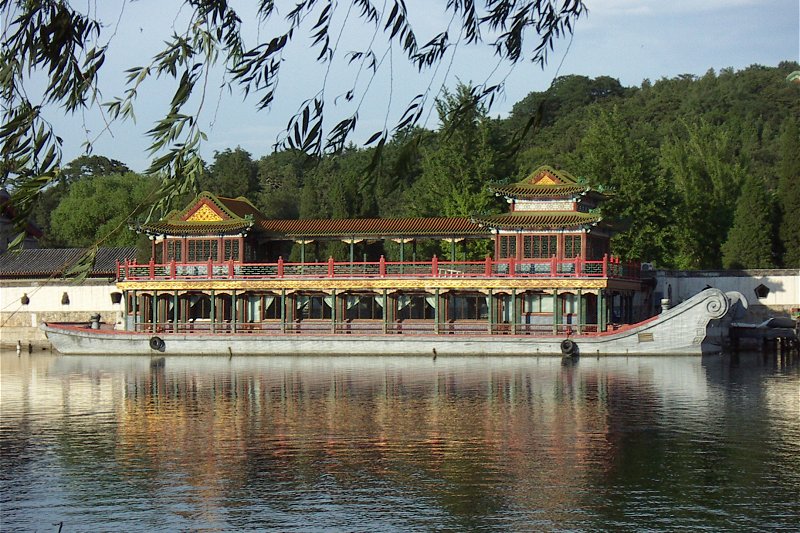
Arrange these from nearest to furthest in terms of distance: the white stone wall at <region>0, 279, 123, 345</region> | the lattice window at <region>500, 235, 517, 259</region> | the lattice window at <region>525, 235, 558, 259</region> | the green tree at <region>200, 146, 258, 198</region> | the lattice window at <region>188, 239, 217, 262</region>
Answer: the lattice window at <region>525, 235, 558, 259</region>, the lattice window at <region>500, 235, 517, 259</region>, the lattice window at <region>188, 239, 217, 262</region>, the white stone wall at <region>0, 279, 123, 345</region>, the green tree at <region>200, 146, 258, 198</region>

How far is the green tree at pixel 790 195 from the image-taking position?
6169cm

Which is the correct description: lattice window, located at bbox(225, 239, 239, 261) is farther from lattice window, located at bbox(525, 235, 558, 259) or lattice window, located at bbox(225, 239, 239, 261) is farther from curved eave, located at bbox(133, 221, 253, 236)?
lattice window, located at bbox(525, 235, 558, 259)

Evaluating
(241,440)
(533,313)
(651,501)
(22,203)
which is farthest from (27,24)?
(533,313)

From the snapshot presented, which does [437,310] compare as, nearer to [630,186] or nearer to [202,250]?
[202,250]

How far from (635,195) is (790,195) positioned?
856 centimetres

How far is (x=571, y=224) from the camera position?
5306 centimetres

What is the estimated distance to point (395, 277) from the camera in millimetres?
53375

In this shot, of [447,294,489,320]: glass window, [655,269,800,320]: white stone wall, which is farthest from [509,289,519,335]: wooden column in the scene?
[655,269,800,320]: white stone wall

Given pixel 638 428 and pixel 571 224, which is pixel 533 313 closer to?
pixel 571 224

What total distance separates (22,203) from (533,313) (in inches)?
1673

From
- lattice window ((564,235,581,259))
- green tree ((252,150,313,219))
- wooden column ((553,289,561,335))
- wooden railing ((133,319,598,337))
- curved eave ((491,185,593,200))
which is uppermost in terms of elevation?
green tree ((252,150,313,219))

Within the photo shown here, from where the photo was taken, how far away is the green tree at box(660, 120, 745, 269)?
226 ft

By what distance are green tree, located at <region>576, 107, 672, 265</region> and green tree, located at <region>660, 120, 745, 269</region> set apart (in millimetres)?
1530

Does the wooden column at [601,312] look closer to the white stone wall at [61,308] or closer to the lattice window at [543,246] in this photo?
the lattice window at [543,246]
